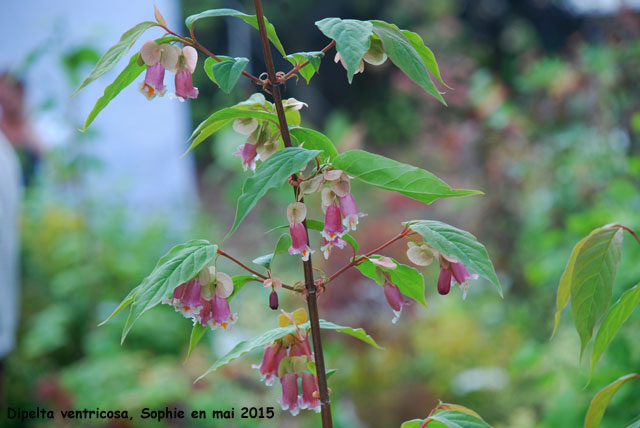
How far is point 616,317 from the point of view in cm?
56

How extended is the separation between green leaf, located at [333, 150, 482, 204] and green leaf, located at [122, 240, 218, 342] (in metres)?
0.14

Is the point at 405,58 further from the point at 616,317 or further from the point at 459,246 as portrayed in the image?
the point at 616,317

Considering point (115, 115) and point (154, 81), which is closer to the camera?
point (154, 81)

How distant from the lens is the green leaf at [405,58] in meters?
0.44

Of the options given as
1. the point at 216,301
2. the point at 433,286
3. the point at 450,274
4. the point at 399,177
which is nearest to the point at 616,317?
the point at 450,274

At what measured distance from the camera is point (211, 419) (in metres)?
1.81

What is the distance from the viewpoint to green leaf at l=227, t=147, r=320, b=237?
41 centimetres

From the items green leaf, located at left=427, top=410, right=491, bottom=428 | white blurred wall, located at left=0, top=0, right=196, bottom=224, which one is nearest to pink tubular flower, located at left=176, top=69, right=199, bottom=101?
green leaf, located at left=427, top=410, right=491, bottom=428

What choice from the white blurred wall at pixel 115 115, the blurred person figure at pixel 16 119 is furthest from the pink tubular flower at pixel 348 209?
the blurred person figure at pixel 16 119

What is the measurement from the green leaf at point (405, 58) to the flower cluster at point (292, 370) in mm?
259

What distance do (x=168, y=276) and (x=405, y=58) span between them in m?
0.25

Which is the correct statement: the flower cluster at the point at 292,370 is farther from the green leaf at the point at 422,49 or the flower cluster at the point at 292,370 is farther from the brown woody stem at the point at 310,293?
the green leaf at the point at 422,49

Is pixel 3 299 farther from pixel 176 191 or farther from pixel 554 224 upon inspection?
pixel 554 224

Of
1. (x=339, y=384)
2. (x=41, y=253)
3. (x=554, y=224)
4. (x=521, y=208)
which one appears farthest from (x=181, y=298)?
(x=521, y=208)
